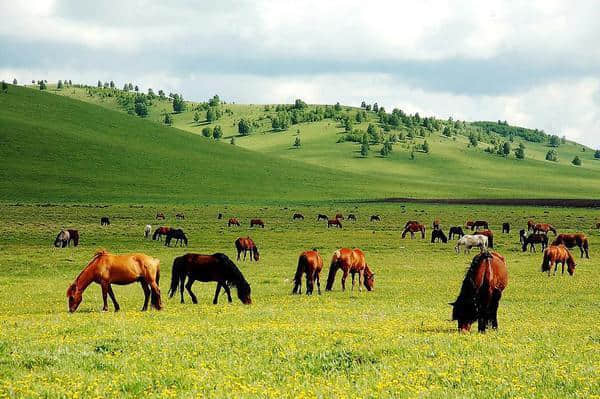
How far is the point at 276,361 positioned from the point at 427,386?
2.90 meters

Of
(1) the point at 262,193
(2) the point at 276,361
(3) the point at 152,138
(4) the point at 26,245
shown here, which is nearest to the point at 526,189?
(1) the point at 262,193

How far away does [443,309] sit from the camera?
21.6m

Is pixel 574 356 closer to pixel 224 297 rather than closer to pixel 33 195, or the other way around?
pixel 224 297

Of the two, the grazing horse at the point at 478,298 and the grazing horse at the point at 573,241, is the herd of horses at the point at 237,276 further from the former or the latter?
the grazing horse at the point at 573,241

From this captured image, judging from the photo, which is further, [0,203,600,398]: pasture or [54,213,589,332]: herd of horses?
[54,213,589,332]: herd of horses

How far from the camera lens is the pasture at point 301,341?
9711 millimetres

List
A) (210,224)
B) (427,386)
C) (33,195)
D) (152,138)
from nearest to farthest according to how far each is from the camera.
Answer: (427,386) < (210,224) < (33,195) < (152,138)

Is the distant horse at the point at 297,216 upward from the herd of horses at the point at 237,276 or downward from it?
downward

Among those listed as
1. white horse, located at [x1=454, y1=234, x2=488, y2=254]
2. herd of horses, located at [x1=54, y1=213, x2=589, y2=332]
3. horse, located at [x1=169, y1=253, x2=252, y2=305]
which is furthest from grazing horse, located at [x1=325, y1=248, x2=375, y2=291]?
white horse, located at [x1=454, y1=234, x2=488, y2=254]

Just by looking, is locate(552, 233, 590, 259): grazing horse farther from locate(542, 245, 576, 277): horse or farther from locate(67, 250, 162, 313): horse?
locate(67, 250, 162, 313): horse

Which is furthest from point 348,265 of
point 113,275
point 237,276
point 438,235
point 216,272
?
point 438,235

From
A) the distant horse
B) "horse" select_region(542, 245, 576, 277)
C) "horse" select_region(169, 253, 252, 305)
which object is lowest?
the distant horse

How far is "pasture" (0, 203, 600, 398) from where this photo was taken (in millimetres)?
9711

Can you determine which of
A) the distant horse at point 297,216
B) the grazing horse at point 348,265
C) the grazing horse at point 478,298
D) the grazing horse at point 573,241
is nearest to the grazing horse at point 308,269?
the grazing horse at point 348,265
